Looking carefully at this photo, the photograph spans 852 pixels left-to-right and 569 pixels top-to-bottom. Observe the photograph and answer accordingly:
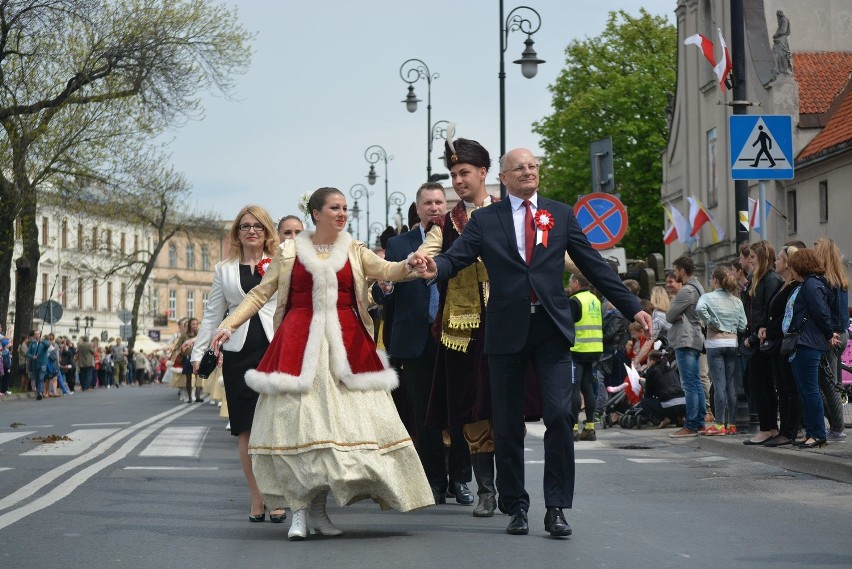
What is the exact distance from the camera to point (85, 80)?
126 feet

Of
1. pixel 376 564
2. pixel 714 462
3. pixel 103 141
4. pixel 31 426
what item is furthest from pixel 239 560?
pixel 103 141

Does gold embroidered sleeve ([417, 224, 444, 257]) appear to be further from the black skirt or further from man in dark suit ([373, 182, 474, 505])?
the black skirt

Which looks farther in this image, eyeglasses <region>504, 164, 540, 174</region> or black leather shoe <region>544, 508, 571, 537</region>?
eyeglasses <region>504, 164, 540, 174</region>

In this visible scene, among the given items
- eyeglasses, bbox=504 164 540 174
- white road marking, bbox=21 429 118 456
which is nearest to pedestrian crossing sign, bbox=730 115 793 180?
white road marking, bbox=21 429 118 456

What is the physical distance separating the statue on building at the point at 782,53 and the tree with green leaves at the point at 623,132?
1878cm

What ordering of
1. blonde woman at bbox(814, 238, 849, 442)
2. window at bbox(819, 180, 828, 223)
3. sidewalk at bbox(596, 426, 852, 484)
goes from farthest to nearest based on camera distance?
window at bbox(819, 180, 828, 223)
blonde woman at bbox(814, 238, 849, 442)
sidewalk at bbox(596, 426, 852, 484)

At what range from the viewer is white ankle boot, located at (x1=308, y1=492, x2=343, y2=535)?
820 centimetres

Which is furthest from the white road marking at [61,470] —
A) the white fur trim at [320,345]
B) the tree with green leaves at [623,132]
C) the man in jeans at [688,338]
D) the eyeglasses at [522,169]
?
the tree with green leaves at [623,132]

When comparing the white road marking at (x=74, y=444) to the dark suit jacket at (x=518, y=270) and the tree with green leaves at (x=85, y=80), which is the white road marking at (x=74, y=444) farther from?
the tree with green leaves at (x=85, y=80)

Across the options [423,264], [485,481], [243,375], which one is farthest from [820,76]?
[423,264]

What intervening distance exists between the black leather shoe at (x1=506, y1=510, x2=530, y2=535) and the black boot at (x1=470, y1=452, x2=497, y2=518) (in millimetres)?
852

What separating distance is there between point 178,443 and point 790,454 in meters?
7.11

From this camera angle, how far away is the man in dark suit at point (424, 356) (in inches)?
381

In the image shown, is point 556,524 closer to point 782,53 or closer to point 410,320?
point 410,320
